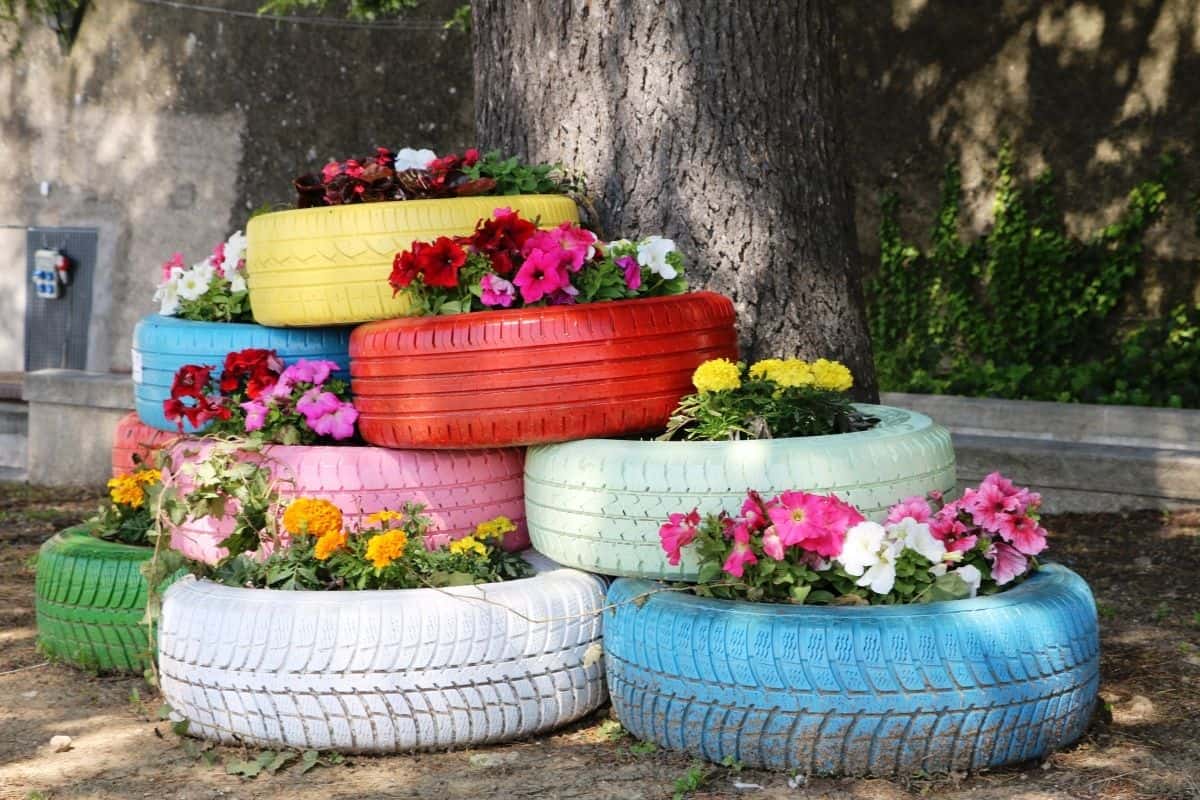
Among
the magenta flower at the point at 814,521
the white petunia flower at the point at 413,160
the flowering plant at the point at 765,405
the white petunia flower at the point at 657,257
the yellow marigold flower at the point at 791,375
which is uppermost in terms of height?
the white petunia flower at the point at 413,160

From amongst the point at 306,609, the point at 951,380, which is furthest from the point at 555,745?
the point at 951,380

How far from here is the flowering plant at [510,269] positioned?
403 centimetres

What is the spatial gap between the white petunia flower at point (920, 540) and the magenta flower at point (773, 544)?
0.29m

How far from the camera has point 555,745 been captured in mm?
3730

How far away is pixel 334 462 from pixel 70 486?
498 cm

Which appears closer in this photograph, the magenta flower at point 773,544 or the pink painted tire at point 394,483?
the magenta flower at point 773,544

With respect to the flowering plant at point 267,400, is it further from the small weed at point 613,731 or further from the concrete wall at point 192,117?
the concrete wall at point 192,117

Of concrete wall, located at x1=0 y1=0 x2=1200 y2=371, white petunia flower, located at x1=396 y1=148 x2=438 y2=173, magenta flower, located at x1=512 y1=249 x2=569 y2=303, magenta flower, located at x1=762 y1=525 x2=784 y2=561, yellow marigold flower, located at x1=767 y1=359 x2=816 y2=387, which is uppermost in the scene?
concrete wall, located at x1=0 y1=0 x2=1200 y2=371

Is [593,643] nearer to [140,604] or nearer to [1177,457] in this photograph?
[140,604]

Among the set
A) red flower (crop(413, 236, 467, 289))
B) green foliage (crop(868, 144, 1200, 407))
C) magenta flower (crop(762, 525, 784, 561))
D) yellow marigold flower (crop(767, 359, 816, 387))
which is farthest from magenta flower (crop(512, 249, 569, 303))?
green foliage (crop(868, 144, 1200, 407))

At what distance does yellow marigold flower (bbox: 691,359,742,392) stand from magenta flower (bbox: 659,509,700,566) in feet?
1.52

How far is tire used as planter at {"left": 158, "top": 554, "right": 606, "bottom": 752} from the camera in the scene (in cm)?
354

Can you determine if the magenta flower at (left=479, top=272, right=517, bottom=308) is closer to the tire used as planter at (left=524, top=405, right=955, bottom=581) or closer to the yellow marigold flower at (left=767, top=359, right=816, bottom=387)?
the tire used as planter at (left=524, top=405, right=955, bottom=581)

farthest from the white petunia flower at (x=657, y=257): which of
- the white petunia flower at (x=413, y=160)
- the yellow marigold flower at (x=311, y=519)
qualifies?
the yellow marigold flower at (x=311, y=519)
